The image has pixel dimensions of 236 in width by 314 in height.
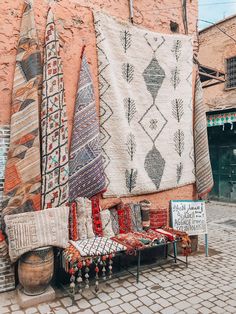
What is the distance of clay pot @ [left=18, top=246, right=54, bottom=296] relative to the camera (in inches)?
137

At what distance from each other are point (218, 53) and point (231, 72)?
1213 millimetres

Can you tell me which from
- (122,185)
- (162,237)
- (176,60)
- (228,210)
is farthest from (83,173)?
(228,210)

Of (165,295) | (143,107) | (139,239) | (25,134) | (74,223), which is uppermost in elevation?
(143,107)

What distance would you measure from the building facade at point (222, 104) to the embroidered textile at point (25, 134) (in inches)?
282

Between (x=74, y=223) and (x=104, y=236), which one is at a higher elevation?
(x=74, y=223)

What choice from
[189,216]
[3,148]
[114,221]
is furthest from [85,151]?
[189,216]

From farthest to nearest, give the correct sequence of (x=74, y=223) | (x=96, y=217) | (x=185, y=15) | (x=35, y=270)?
(x=185, y=15) → (x=96, y=217) → (x=74, y=223) → (x=35, y=270)

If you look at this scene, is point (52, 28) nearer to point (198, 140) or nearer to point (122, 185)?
point (122, 185)

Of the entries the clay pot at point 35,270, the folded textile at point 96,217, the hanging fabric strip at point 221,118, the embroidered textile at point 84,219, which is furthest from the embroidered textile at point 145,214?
the hanging fabric strip at point 221,118

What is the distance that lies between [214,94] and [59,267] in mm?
12532

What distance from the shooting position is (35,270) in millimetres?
3477

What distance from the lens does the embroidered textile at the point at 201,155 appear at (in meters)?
5.57

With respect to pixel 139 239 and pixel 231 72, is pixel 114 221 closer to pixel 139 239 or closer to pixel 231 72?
pixel 139 239

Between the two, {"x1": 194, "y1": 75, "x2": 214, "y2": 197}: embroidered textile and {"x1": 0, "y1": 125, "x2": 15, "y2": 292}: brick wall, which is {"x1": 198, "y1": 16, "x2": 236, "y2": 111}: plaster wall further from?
{"x1": 0, "y1": 125, "x2": 15, "y2": 292}: brick wall
